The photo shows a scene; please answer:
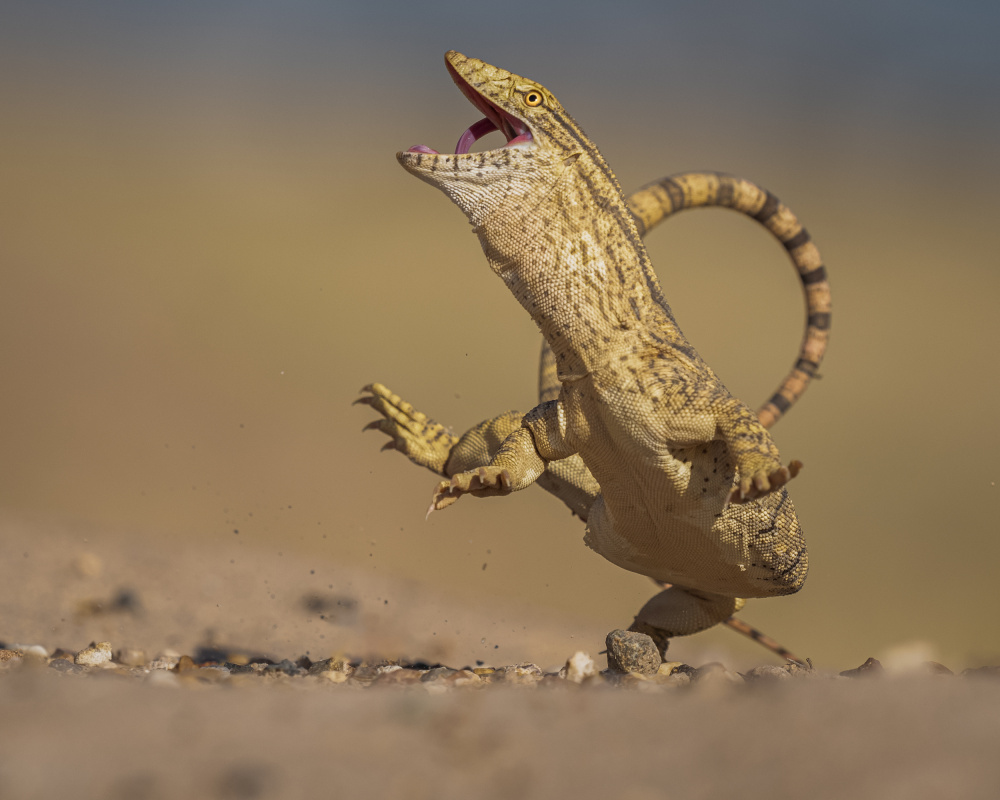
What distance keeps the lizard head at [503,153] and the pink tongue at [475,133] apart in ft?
0.03

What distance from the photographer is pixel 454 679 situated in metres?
4.79

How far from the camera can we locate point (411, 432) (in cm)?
659

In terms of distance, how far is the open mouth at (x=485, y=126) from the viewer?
4691mm

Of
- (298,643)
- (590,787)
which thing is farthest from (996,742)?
(298,643)

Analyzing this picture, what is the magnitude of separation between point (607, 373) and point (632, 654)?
1.69 meters

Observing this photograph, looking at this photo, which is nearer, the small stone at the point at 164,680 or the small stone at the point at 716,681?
the small stone at the point at 716,681

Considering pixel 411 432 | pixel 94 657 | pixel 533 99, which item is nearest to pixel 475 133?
pixel 533 99

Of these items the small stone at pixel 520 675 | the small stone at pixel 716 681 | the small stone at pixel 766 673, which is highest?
the small stone at pixel 766 673

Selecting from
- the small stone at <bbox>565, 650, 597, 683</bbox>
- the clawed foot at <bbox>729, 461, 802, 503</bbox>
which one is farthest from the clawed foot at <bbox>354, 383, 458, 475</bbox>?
the clawed foot at <bbox>729, 461, 802, 503</bbox>

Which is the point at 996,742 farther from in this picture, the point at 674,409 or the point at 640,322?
the point at 640,322

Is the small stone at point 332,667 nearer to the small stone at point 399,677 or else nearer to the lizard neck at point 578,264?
the small stone at point 399,677

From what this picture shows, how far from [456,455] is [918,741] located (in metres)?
4.06

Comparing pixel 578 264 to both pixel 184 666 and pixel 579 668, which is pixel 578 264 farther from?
pixel 184 666

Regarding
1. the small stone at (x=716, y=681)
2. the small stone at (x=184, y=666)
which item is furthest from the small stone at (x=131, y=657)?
the small stone at (x=716, y=681)
